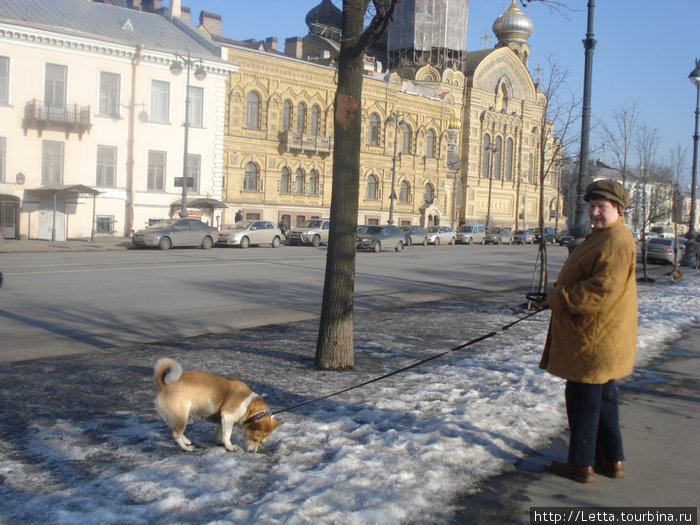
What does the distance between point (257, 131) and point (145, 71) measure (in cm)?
952

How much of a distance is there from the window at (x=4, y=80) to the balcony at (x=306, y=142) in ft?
60.5

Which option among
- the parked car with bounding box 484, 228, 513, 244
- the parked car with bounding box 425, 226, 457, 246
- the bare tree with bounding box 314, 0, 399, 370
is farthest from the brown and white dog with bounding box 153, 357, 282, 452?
the parked car with bounding box 484, 228, 513, 244

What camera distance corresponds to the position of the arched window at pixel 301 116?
49406 millimetres

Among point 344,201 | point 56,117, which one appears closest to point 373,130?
point 56,117

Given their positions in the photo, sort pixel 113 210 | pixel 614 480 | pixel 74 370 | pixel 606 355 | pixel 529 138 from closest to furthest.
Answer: pixel 606 355
pixel 614 480
pixel 74 370
pixel 113 210
pixel 529 138

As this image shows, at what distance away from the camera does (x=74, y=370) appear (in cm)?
727

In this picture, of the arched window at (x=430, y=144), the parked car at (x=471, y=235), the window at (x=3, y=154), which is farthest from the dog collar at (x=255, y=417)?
the arched window at (x=430, y=144)

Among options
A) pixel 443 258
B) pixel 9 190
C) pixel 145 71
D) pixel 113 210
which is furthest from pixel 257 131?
pixel 443 258

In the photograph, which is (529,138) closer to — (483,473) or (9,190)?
(9,190)

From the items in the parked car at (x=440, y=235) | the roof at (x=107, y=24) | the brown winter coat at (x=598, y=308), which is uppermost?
the roof at (x=107, y=24)

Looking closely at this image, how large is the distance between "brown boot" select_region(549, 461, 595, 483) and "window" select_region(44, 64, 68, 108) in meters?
36.3

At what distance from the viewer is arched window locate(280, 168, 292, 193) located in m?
48.8

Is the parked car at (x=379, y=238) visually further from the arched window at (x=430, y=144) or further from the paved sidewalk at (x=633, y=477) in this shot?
the paved sidewalk at (x=633, y=477)

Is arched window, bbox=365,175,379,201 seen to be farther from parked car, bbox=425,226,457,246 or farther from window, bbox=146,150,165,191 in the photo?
window, bbox=146,150,165,191
